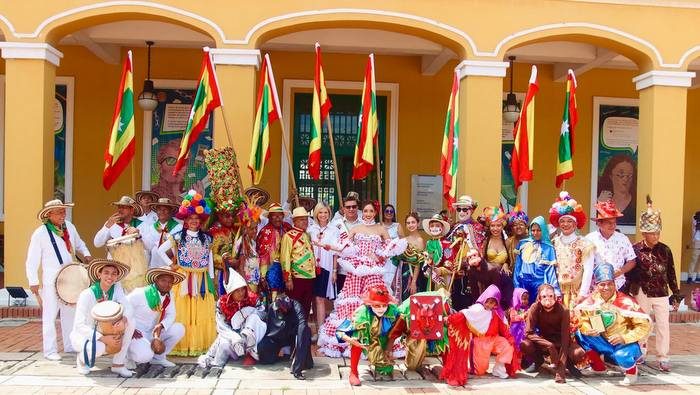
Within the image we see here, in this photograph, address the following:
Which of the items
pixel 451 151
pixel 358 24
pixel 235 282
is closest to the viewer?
pixel 235 282

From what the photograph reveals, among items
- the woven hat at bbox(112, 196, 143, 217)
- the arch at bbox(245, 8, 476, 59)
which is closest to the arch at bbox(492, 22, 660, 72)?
the arch at bbox(245, 8, 476, 59)

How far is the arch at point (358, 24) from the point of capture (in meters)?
8.34

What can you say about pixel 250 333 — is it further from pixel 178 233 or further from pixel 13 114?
pixel 13 114

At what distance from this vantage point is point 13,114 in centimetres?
806

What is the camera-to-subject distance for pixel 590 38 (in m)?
8.89

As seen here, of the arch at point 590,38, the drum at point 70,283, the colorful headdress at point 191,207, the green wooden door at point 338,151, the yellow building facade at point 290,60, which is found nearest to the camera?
the drum at point 70,283

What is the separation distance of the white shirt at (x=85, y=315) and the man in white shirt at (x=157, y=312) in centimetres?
17

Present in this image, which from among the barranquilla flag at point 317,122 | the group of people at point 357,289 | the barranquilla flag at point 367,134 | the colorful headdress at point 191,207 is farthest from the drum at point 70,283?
the barranquilla flag at point 367,134

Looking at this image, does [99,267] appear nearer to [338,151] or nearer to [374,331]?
[374,331]

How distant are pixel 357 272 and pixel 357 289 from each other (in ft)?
0.68

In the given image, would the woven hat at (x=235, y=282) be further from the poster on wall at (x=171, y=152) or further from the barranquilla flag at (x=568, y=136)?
the poster on wall at (x=171, y=152)

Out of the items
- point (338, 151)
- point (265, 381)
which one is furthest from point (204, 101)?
point (338, 151)

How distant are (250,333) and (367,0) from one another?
4.75 meters

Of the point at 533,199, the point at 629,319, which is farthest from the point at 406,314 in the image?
the point at 533,199
